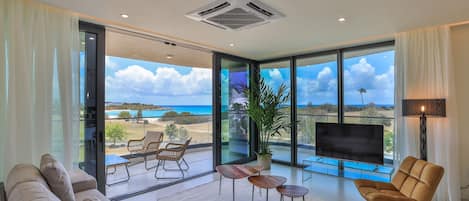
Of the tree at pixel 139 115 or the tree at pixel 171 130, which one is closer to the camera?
the tree at pixel 139 115

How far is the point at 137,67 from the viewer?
738cm

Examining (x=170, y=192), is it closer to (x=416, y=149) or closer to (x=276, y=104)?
(x=276, y=104)

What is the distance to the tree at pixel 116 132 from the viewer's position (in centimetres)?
585

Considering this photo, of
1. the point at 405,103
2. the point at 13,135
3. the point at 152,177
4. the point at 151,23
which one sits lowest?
the point at 152,177

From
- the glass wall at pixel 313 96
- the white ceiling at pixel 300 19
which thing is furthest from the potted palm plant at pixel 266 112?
the white ceiling at pixel 300 19

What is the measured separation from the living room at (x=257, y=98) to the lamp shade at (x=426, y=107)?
13 mm

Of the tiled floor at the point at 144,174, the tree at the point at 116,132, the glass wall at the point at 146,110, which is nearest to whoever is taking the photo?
the tiled floor at the point at 144,174

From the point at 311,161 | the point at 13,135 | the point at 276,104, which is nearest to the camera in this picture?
the point at 13,135

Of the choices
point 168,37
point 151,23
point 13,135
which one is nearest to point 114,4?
point 151,23

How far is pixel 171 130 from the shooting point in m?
7.36

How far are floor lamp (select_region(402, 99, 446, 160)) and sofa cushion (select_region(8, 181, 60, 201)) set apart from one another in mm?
3959

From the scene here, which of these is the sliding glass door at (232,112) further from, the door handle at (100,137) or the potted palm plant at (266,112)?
the door handle at (100,137)

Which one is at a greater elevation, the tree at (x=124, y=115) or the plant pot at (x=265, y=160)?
the tree at (x=124, y=115)

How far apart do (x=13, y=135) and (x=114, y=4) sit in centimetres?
168
